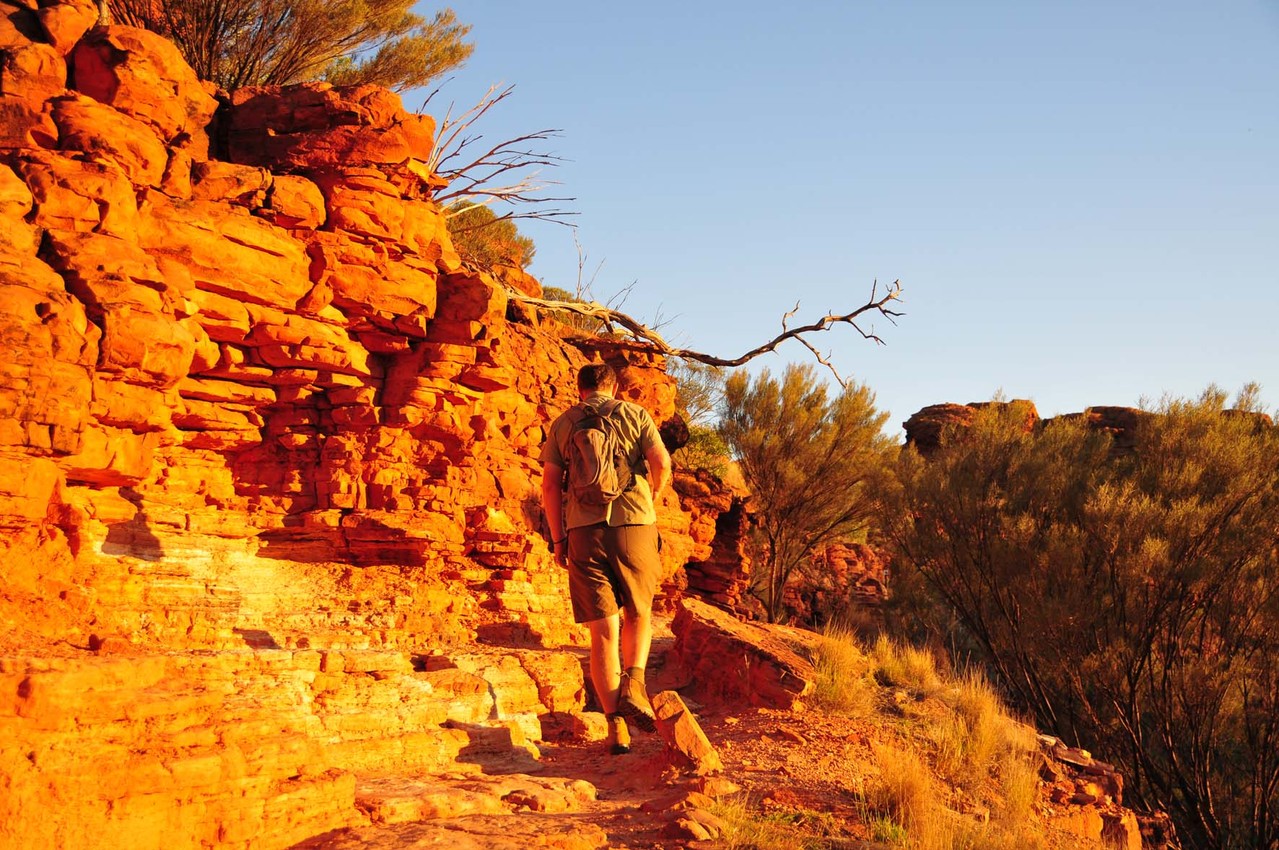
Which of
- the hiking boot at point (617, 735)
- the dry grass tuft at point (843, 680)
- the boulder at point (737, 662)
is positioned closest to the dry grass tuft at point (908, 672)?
the dry grass tuft at point (843, 680)

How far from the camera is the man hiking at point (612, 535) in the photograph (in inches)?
220

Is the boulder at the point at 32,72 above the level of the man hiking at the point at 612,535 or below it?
above

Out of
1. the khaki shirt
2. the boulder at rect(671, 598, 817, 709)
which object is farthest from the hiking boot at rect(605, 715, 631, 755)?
the boulder at rect(671, 598, 817, 709)

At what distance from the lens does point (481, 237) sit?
48.6ft

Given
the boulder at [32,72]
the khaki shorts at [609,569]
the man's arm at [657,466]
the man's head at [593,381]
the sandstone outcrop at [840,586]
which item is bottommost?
the sandstone outcrop at [840,586]

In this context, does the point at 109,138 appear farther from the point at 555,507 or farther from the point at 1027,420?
the point at 1027,420

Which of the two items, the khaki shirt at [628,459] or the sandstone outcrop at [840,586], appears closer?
A: the khaki shirt at [628,459]

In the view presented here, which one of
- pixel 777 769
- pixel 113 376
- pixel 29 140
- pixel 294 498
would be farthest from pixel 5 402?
pixel 777 769

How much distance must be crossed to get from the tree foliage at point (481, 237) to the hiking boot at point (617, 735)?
7144mm

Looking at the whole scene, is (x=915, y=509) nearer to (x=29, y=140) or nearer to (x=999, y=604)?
(x=999, y=604)

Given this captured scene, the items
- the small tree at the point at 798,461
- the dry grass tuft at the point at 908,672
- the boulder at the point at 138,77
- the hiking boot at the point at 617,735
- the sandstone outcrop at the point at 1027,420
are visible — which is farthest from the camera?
the small tree at the point at 798,461

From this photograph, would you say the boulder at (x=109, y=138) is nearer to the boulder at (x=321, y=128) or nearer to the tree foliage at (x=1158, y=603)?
the boulder at (x=321, y=128)

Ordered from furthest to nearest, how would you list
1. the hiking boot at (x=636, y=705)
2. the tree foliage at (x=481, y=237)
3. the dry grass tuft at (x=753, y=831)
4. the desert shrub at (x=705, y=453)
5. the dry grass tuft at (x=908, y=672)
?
the desert shrub at (x=705, y=453), the tree foliage at (x=481, y=237), the dry grass tuft at (x=908, y=672), the hiking boot at (x=636, y=705), the dry grass tuft at (x=753, y=831)

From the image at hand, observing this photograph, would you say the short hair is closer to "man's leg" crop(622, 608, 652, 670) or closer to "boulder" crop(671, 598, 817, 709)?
"man's leg" crop(622, 608, 652, 670)
